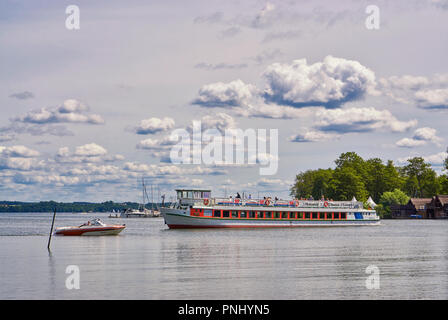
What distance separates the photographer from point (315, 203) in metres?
121

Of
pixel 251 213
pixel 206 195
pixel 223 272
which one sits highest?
pixel 206 195

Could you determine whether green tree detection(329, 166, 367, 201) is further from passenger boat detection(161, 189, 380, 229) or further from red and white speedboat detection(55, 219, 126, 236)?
red and white speedboat detection(55, 219, 126, 236)

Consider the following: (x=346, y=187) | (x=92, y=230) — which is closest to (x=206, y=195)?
(x=92, y=230)

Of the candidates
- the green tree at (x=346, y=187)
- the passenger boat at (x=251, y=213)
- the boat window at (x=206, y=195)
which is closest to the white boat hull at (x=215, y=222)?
the passenger boat at (x=251, y=213)

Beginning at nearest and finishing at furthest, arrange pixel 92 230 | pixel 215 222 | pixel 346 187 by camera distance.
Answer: pixel 92 230
pixel 215 222
pixel 346 187

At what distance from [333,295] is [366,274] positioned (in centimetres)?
951

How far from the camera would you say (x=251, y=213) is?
110m

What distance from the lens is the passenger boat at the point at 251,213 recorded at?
103125 mm

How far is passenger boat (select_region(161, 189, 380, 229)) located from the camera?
103125 mm

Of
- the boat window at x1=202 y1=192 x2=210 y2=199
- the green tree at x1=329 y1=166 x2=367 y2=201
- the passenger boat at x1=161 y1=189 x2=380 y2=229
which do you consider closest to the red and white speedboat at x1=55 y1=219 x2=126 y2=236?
the passenger boat at x1=161 y1=189 x2=380 y2=229

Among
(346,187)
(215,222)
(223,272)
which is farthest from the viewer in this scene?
(346,187)

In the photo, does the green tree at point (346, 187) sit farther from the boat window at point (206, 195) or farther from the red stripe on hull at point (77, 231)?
the red stripe on hull at point (77, 231)

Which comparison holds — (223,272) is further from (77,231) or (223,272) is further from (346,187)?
(346,187)
